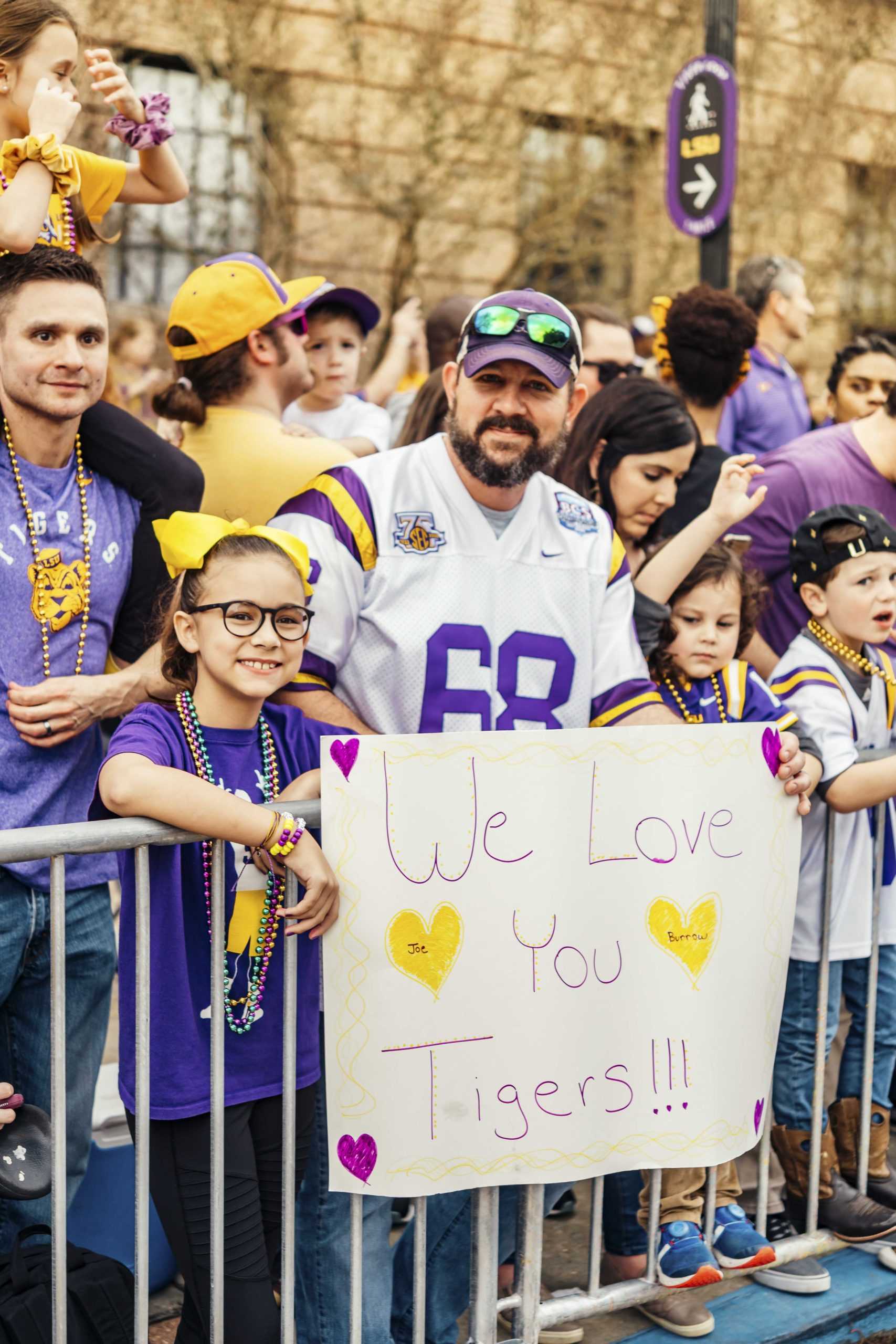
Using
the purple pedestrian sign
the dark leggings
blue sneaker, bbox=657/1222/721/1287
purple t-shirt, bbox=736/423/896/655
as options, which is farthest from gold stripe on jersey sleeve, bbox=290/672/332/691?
the purple pedestrian sign

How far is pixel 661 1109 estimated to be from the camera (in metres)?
3.13

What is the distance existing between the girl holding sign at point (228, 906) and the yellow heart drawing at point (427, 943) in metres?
0.17

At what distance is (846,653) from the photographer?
3840 millimetres

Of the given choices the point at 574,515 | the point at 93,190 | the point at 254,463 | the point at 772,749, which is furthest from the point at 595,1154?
the point at 93,190

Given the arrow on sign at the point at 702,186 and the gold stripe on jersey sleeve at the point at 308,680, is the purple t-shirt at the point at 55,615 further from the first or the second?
the arrow on sign at the point at 702,186

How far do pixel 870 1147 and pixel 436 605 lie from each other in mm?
1868

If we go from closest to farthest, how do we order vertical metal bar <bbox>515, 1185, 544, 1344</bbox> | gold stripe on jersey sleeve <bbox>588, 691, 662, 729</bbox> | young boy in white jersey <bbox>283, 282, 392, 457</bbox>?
vertical metal bar <bbox>515, 1185, 544, 1344</bbox>
gold stripe on jersey sleeve <bbox>588, 691, 662, 729</bbox>
young boy in white jersey <bbox>283, 282, 392, 457</bbox>

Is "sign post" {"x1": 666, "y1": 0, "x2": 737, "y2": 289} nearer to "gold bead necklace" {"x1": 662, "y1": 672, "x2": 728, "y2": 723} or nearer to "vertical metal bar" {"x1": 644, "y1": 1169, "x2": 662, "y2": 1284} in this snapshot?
"gold bead necklace" {"x1": 662, "y1": 672, "x2": 728, "y2": 723}

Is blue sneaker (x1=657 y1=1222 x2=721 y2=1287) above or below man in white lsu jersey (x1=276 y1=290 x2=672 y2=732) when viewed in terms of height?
below

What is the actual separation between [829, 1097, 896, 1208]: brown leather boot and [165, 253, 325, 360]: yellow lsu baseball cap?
246cm

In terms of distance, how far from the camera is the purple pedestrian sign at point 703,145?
9047mm

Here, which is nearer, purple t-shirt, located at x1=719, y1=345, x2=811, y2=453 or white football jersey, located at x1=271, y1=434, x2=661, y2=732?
white football jersey, located at x1=271, y1=434, x2=661, y2=732

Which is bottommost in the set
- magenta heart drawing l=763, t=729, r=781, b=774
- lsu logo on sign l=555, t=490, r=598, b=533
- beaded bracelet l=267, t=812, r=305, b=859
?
beaded bracelet l=267, t=812, r=305, b=859

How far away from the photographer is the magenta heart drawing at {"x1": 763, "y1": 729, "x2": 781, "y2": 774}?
3.21 metres
